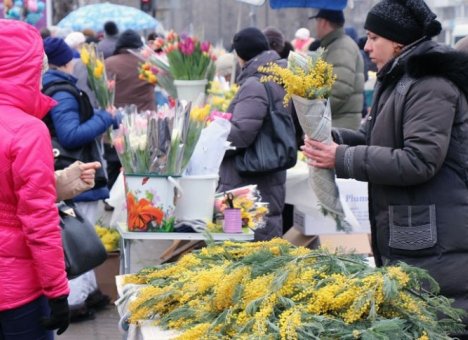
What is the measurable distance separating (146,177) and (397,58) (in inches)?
71.2

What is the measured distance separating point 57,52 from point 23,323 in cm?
312

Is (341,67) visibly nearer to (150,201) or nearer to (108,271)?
(108,271)

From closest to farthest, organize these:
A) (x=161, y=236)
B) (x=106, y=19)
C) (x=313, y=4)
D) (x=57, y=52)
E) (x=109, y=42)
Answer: (x=161, y=236) < (x=57, y=52) < (x=313, y=4) < (x=109, y=42) < (x=106, y=19)

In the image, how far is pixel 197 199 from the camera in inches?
204

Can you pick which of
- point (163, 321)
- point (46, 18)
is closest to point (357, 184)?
point (163, 321)

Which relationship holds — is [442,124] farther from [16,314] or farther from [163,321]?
[16,314]

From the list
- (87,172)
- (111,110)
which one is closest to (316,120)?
(87,172)

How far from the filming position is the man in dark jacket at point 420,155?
3.42 m

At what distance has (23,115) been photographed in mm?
3545

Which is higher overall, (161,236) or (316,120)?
(316,120)

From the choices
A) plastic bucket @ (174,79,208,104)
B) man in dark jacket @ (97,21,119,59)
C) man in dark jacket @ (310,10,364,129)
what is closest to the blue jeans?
plastic bucket @ (174,79,208,104)

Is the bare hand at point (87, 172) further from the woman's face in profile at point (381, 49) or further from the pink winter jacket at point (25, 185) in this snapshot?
the woman's face in profile at point (381, 49)

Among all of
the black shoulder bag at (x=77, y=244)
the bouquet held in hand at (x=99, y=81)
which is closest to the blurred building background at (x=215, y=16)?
the bouquet held in hand at (x=99, y=81)

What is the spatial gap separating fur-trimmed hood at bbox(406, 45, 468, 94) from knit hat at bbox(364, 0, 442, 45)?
0.48 feet
